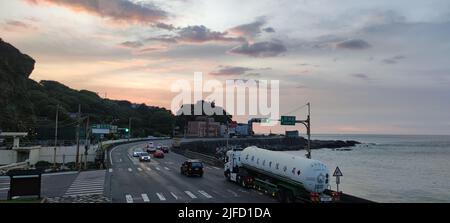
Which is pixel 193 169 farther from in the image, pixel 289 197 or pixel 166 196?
pixel 289 197

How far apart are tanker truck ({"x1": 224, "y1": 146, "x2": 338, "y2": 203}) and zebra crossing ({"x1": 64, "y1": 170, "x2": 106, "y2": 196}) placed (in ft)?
43.9

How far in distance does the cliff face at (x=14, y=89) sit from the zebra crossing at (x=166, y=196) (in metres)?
99.4

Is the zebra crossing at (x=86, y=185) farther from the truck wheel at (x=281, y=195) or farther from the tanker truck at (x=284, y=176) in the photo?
the truck wheel at (x=281, y=195)

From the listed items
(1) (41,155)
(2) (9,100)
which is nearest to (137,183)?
(1) (41,155)

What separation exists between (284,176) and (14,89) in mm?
126647

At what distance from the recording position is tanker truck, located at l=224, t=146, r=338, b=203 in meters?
30.2

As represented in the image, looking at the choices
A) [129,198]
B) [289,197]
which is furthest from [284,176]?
[129,198]

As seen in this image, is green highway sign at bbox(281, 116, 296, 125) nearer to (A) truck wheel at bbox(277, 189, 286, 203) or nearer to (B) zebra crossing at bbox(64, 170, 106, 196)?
(A) truck wheel at bbox(277, 189, 286, 203)

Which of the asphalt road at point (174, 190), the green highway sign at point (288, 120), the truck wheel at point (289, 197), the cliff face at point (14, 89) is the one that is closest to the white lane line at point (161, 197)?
the asphalt road at point (174, 190)

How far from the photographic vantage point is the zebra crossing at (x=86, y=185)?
121 feet
